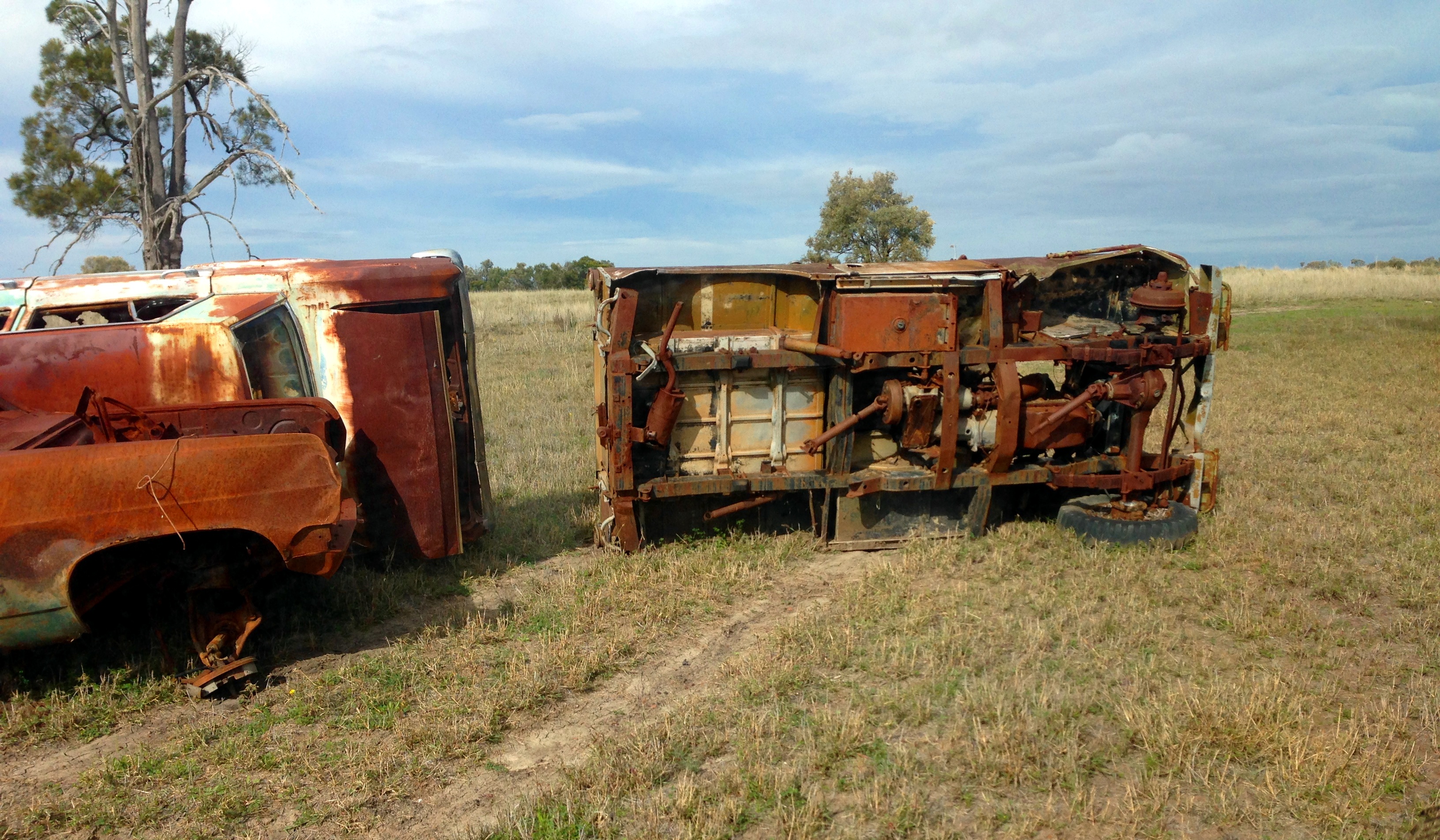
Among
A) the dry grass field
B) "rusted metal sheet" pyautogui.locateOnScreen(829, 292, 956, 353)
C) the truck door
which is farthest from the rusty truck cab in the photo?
"rusted metal sheet" pyautogui.locateOnScreen(829, 292, 956, 353)

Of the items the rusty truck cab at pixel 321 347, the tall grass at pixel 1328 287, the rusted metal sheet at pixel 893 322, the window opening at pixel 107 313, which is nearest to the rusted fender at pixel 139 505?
the rusty truck cab at pixel 321 347

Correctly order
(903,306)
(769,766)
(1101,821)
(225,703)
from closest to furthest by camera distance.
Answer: (1101,821)
(769,766)
(225,703)
(903,306)

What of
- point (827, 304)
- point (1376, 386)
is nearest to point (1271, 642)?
point (827, 304)

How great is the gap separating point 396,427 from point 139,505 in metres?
1.83

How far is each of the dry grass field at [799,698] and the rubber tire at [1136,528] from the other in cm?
14

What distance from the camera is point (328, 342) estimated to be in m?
5.77

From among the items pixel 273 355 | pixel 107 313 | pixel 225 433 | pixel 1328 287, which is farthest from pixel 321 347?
pixel 1328 287

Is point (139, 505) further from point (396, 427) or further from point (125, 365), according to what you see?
point (396, 427)

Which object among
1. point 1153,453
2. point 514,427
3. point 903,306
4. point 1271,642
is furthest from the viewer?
point 514,427

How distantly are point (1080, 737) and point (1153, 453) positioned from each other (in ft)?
11.9

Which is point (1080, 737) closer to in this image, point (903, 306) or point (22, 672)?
point (903, 306)

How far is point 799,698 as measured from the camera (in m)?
4.45

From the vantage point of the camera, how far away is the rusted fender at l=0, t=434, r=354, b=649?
155 inches

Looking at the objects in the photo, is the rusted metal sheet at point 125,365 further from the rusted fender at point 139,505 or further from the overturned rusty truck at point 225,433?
the rusted fender at point 139,505
